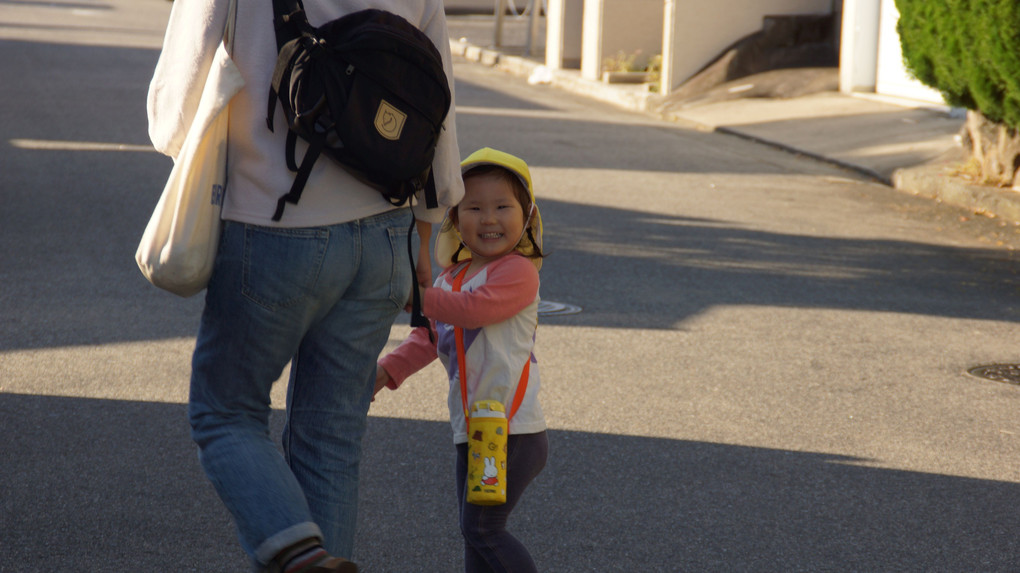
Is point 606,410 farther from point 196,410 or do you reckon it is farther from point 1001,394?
point 196,410

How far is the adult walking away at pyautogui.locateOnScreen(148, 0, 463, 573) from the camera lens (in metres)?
2.55

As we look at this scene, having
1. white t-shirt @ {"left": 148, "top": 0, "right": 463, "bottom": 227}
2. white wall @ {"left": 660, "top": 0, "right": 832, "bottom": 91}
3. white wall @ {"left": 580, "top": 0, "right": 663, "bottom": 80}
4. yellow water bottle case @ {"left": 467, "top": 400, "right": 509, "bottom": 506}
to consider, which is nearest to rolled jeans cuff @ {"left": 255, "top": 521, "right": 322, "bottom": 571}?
yellow water bottle case @ {"left": 467, "top": 400, "right": 509, "bottom": 506}

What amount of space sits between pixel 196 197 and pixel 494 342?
822mm

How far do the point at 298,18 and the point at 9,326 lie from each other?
429 centimetres

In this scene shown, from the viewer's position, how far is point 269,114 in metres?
2.53

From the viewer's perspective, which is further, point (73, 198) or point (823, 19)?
point (823, 19)

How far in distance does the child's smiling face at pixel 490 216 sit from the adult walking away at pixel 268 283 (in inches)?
10.7

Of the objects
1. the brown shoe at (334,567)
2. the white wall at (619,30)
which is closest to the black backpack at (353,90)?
the brown shoe at (334,567)

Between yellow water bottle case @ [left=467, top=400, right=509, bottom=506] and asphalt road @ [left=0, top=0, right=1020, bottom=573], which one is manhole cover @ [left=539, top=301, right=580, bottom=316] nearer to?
asphalt road @ [left=0, top=0, right=1020, bottom=573]

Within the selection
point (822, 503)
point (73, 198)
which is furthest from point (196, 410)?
point (73, 198)

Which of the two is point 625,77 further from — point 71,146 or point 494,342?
point 494,342

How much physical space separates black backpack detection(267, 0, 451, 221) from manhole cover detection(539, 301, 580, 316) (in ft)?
13.2

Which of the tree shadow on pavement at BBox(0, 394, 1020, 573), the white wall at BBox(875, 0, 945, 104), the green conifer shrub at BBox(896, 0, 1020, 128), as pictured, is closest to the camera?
the tree shadow on pavement at BBox(0, 394, 1020, 573)

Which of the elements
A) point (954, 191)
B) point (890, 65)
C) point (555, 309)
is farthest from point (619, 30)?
point (555, 309)
